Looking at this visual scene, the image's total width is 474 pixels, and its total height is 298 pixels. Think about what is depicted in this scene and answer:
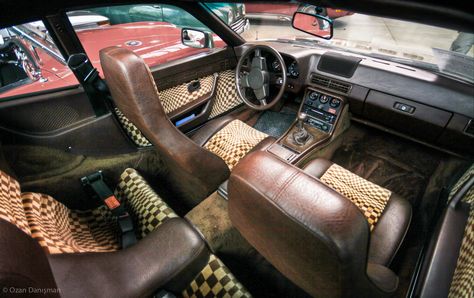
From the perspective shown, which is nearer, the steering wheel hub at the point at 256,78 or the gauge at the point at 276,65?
the steering wheel hub at the point at 256,78

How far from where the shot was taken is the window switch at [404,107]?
1788 mm

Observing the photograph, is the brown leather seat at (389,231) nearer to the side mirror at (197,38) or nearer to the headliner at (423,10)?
the headliner at (423,10)

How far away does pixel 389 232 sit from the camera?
1349mm

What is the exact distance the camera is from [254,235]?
2.85 ft

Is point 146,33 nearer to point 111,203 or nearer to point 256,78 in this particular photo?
point 256,78

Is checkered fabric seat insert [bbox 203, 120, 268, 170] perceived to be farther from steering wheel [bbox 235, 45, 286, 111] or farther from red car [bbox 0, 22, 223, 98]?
red car [bbox 0, 22, 223, 98]

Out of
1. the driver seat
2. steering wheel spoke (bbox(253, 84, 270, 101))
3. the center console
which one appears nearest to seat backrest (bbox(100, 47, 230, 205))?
A: the driver seat

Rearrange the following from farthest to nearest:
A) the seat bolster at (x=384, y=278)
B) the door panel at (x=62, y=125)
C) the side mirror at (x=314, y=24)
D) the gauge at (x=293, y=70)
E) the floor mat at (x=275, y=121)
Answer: the floor mat at (x=275, y=121) < the gauge at (x=293, y=70) < the side mirror at (x=314, y=24) < the door panel at (x=62, y=125) < the seat bolster at (x=384, y=278)

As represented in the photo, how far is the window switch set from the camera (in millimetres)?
1788

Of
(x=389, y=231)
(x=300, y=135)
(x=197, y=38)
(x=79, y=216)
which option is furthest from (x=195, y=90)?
(x=389, y=231)

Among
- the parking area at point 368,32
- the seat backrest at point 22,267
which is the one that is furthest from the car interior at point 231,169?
the parking area at point 368,32

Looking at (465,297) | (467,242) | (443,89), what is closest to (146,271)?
(465,297)

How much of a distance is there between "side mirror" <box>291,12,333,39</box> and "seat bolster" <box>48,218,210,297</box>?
1605 mm

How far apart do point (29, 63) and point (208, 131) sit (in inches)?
55.3
